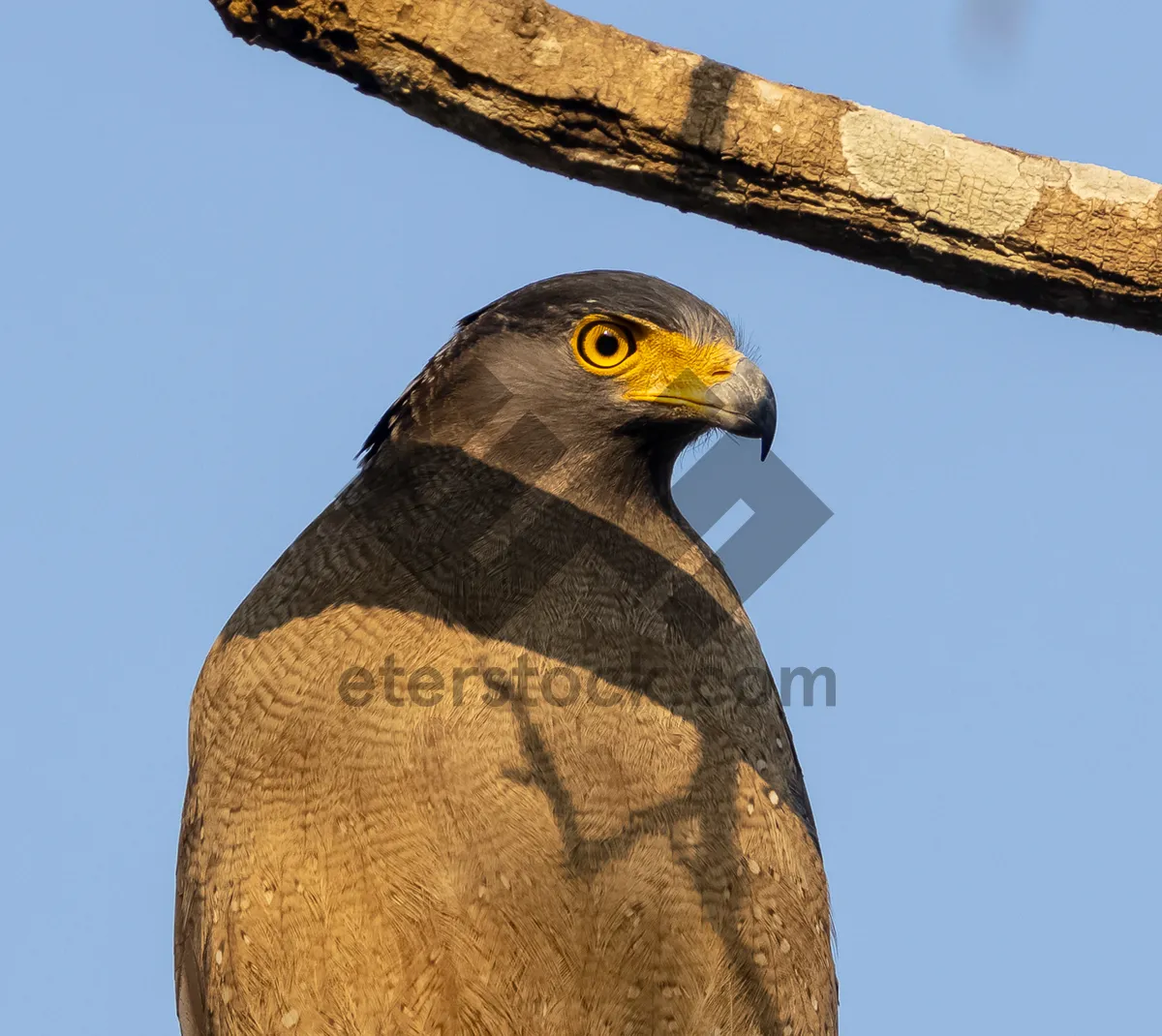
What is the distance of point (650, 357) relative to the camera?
17.0 feet

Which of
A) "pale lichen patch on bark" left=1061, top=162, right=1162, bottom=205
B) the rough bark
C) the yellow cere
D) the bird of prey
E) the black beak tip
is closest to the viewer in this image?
the rough bark

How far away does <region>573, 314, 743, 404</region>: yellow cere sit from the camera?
5086 millimetres

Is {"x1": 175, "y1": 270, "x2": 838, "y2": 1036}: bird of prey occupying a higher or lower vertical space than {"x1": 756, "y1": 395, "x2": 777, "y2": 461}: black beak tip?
lower

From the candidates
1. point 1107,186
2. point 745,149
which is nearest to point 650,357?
point 745,149

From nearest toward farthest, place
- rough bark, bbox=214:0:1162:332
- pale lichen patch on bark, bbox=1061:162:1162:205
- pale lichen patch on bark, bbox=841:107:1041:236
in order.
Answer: rough bark, bbox=214:0:1162:332
pale lichen patch on bark, bbox=841:107:1041:236
pale lichen patch on bark, bbox=1061:162:1162:205

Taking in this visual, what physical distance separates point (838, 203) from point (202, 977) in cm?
315

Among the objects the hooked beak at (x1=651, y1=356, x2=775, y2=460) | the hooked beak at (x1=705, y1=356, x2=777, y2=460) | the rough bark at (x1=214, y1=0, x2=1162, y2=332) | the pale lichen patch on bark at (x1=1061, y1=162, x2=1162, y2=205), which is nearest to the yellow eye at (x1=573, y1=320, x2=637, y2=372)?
the hooked beak at (x1=651, y1=356, x2=775, y2=460)

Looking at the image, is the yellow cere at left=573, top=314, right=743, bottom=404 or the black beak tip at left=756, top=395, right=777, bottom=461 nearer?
the black beak tip at left=756, top=395, right=777, bottom=461

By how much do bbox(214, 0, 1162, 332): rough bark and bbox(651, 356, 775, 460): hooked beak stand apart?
4.22 ft

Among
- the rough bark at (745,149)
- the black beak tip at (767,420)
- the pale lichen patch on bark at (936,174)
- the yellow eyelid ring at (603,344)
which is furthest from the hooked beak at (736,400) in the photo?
the pale lichen patch on bark at (936,174)

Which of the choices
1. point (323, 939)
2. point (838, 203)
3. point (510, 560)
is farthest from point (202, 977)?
point (838, 203)

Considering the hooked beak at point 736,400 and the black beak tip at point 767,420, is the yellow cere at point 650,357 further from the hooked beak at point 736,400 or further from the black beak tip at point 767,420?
the black beak tip at point 767,420

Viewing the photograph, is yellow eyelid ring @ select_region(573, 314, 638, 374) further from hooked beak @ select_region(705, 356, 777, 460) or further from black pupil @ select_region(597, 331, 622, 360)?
hooked beak @ select_region(705, 356, 777, 460)

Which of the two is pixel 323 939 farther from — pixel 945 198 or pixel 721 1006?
pixel 945 198
